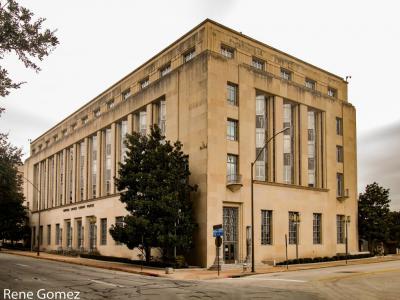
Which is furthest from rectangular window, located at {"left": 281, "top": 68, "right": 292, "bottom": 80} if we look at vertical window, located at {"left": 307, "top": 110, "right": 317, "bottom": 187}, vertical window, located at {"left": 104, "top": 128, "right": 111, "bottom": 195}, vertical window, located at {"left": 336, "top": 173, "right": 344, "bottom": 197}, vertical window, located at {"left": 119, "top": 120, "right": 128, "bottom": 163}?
vertical window, located at {"left": 104, "top": 128, "right": 111, "bottom": 195}

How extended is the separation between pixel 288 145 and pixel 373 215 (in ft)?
46.3

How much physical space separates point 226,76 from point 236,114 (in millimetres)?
3393

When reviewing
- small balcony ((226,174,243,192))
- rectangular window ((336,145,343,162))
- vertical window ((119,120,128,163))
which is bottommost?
small balcony ((226,174,243,192))

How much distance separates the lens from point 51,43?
17828mm

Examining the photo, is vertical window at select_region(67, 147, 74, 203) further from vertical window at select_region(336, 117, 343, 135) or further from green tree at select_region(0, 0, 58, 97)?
green tree at select_region(0, 0, 58, 97)

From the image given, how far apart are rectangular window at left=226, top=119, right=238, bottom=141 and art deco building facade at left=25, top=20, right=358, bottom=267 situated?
92 millimetres

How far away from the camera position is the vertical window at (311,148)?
50.9m

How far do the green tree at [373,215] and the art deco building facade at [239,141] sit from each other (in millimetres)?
1761

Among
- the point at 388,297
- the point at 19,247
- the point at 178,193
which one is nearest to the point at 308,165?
the point at 178,193

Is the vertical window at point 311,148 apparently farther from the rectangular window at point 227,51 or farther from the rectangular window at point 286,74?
the rectangular window at point 227,51

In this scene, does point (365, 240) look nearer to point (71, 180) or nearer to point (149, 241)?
point (149, 241)

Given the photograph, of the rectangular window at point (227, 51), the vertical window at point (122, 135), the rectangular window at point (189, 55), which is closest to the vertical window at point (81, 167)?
the vertical window at point (122, 135)

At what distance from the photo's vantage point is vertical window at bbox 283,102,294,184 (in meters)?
47.9

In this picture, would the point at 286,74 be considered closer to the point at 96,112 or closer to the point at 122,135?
the point at 122,135
